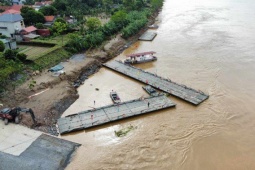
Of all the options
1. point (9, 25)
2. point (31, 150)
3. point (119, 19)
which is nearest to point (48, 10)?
point (9, 25)

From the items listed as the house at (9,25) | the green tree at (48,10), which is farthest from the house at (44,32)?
the green tree at (48,10)

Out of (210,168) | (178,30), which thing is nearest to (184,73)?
(210,168)

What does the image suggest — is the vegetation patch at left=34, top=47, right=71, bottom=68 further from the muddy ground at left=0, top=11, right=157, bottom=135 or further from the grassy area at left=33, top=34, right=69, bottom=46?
the grassy area at left=33, top=34, right=69, bottom=46

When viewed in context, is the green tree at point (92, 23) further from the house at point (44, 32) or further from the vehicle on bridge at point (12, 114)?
the vehicle on bridge at point (12, 114)

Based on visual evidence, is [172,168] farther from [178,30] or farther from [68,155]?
[178,30]

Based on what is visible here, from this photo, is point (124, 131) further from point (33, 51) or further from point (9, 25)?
point (9, 25)

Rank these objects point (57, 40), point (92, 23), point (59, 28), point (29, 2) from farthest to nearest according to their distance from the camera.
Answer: point (29, 2) < point (92, 23) < point (59, 28) < point (57, 40)
